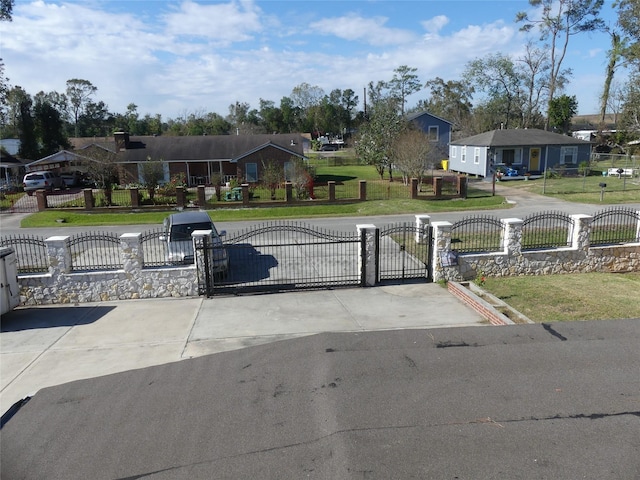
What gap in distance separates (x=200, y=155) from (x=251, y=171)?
4.26 metres

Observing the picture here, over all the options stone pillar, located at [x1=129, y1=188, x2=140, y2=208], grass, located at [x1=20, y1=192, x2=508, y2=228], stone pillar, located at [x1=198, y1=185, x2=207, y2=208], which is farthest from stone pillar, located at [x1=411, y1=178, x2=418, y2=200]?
stone pillar, located at [x1=129, y1=188, x2=140, y2=208]

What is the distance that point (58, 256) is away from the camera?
12602 millimetres

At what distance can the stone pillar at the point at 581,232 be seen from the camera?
14344 millimetres

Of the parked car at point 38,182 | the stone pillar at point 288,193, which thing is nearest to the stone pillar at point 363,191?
the stone pillar at point 288,193

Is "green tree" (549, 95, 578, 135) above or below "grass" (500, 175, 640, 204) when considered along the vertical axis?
above

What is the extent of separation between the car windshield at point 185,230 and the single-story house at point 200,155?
22.6m

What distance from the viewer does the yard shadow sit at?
11.3 metres

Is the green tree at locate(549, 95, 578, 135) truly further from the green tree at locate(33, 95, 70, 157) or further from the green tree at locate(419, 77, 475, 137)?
the green tree at locate(33, 95, 70, 157)

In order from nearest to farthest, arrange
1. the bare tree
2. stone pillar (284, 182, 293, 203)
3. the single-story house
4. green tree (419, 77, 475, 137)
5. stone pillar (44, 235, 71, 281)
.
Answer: stone pillar (44, 235, 71, 281)
stone pillar (284, 182, 293, 203)
the bare tree
the single-story house
green tree (419, 77, 475, 137)

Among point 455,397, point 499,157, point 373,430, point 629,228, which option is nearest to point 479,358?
point 455,397

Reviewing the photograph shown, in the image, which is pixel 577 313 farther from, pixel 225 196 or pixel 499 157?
pixel 499 157

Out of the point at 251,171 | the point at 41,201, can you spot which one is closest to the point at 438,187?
the point at 251,171

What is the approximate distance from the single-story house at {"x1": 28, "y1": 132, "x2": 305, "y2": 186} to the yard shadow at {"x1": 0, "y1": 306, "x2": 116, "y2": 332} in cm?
2610

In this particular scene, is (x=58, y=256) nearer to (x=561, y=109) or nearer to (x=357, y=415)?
(x=357, y=415)
